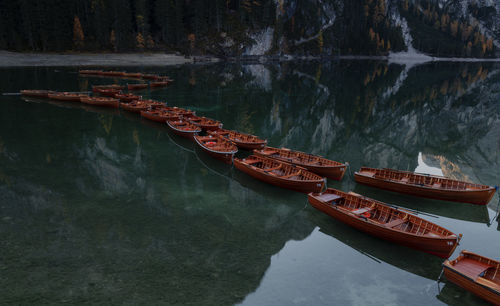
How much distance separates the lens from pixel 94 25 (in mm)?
126750

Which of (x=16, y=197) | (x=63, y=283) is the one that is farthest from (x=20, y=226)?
(x=63, y=283)

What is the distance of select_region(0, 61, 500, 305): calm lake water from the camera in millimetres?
12938

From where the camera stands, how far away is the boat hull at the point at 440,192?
66.1 ft

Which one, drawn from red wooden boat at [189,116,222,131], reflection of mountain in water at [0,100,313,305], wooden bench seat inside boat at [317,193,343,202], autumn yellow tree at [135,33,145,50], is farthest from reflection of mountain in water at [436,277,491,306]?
autumn yellow tree at [135,33,145,50]

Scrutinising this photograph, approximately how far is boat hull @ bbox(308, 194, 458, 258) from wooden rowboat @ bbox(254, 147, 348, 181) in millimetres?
5546

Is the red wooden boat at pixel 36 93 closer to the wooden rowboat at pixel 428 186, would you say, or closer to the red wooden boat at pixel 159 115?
the red wooden boat at pixel 159 115

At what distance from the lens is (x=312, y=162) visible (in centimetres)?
2477

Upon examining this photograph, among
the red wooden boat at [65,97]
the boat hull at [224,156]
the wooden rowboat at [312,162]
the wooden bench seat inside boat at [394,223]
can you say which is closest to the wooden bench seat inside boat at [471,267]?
the wooden bench seat inside boat at [394,223]

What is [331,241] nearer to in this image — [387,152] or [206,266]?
[206,266]

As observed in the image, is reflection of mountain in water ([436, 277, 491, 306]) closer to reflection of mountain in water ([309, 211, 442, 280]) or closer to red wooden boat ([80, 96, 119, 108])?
reflection of mountain in water ([309, 211, 442, 280])

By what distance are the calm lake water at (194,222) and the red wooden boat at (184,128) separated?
3.73 feet

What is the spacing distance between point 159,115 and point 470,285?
111 ft

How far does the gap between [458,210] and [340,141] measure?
1631cm

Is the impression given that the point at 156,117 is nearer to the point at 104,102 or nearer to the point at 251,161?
the point at 104,102
